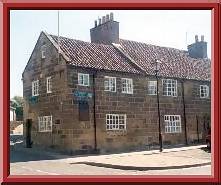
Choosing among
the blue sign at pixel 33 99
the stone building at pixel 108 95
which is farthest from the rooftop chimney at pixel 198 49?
the blue sign at pixel 33 99

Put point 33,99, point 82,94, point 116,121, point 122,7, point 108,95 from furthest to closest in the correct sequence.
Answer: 1. point 33,99
2. point 116,121
3. point 108,95
4. point 82,94
5. point 122,7

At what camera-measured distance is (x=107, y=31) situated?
29016 millimetres

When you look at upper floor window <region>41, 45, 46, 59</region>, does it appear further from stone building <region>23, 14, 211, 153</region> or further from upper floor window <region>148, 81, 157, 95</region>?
upper floor window <region>148, 81, 157, 95</region>

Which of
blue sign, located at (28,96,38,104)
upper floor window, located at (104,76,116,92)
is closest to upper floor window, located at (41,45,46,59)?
blue sign, located at (28,96,38,104)

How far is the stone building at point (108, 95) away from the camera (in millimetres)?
23016

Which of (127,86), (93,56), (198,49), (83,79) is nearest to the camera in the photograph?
(83,79)

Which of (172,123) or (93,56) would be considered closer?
(93,56)

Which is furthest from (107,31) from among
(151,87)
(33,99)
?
(33,99)

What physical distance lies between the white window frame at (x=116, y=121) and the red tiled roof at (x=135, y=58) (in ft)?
10.6

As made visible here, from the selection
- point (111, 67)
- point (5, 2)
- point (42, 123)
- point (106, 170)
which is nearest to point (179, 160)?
point (106, 170)

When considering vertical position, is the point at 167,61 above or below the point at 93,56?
above

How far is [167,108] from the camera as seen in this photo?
2770 cm

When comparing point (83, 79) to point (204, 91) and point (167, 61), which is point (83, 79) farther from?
point (204, 91)

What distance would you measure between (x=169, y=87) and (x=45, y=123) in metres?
9.88
